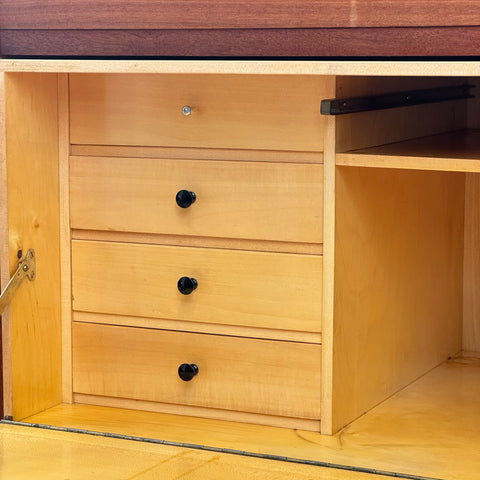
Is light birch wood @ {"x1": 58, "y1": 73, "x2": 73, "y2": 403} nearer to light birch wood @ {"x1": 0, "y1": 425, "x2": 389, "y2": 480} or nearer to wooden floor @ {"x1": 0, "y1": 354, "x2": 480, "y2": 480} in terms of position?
wooden floor @ {"x1": 0, "y1": 354, "x2": 480, "y2": 480}

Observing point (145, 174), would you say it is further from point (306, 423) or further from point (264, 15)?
point (306, 423)

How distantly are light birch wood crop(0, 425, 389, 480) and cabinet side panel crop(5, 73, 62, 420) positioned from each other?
6.9 inches

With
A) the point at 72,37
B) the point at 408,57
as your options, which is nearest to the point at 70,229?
the point at 72,37

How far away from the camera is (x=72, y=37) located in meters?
1.44

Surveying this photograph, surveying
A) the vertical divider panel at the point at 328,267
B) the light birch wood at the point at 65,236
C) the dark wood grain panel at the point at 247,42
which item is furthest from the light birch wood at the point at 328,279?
the light birch wood at the point at 65,236

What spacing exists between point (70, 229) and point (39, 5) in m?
0.33

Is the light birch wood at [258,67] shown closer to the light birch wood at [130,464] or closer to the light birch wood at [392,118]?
the light birch wood at [392,118]

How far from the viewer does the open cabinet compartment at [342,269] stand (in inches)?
56.5

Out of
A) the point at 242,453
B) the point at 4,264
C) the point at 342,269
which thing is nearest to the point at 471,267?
the point at 342,269

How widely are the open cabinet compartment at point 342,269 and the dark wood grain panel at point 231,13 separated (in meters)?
0.10

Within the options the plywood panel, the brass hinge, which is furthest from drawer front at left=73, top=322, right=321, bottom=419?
the plywood panel

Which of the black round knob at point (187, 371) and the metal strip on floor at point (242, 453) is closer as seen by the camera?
the metal strip on floor at point (242, 453)

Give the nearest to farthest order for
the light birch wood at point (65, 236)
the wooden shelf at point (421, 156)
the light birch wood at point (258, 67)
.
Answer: the light birch wood at point (258, 67) < the wooden shelf at point (421, 156) < the light birch wood at point (65, 236)

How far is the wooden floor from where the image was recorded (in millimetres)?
1286
